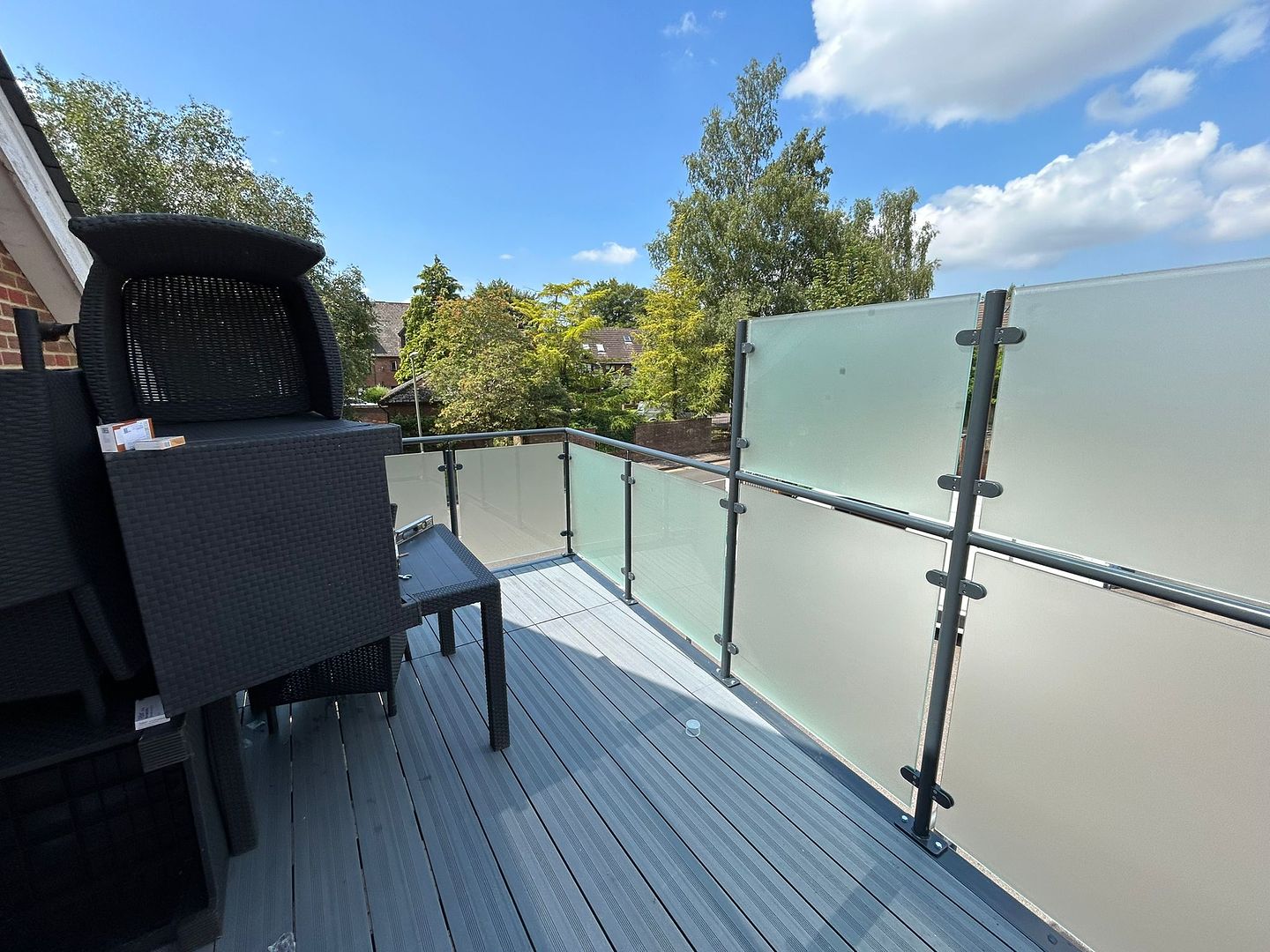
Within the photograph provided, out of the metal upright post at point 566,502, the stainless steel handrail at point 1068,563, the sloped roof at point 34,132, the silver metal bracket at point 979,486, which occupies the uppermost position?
the sloped roof at point 34,132

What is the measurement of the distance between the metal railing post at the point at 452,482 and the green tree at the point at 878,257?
41.0ft

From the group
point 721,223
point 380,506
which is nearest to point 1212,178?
point 721,223

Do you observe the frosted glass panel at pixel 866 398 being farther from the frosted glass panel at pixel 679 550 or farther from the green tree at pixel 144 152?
the green tree at pixel 144 152

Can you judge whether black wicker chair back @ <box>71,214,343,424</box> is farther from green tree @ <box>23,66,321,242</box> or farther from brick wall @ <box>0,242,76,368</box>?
green tree @ <box>23,66,321,242</box>

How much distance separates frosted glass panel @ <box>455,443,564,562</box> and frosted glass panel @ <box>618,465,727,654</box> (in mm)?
945

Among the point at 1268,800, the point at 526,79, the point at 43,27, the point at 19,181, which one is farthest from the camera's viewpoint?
the point at 526,79

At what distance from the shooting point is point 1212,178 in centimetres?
1639

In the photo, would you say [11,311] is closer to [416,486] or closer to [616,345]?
[416,486]

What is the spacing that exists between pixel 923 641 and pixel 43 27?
738 centimetres

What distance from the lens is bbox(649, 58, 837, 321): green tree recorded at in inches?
607

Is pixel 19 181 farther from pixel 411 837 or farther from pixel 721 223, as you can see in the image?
pixel 721 223

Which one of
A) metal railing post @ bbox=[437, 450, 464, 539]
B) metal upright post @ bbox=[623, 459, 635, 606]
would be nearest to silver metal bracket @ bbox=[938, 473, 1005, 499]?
metal upright post @ bbox=[623, 459, 635, 606]

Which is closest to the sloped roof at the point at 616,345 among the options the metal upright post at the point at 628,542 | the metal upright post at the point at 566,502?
the metal upright post at the point at 566,502

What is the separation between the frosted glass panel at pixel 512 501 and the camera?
349 cm
